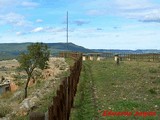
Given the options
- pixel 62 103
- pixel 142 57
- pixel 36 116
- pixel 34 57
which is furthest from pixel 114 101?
pixel 142 57

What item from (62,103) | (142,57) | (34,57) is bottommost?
(142,57)

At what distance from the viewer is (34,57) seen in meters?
43.9

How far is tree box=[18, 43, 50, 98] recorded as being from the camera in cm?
4303

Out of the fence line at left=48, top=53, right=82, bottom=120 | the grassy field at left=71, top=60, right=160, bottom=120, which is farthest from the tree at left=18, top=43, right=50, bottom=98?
the fence line at left=48, top=53, right=82, bottom=120

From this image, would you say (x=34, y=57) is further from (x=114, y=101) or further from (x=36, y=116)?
(x=36, y=116)

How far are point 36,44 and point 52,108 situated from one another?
1434 inches

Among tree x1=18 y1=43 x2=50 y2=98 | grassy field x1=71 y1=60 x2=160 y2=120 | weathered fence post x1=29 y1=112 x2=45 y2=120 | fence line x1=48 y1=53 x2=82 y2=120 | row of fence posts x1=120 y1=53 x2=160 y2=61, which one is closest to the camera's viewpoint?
weathered fence post x1=29 y1=112 x2=45 y2=120

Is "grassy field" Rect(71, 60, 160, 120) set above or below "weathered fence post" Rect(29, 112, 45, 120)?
below

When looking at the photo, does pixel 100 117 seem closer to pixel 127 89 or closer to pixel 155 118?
pixel 155 118

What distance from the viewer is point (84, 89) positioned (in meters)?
21.1

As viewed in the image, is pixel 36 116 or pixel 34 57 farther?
pixel 34 57

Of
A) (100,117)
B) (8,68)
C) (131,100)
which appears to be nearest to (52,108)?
(100,117)

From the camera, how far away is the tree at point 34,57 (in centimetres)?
4303

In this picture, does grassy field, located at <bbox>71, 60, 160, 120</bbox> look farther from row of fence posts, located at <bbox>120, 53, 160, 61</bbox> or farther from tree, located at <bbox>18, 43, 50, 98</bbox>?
row of fence posts, located at <bbox>120, 53, 160, 61</bbox>
